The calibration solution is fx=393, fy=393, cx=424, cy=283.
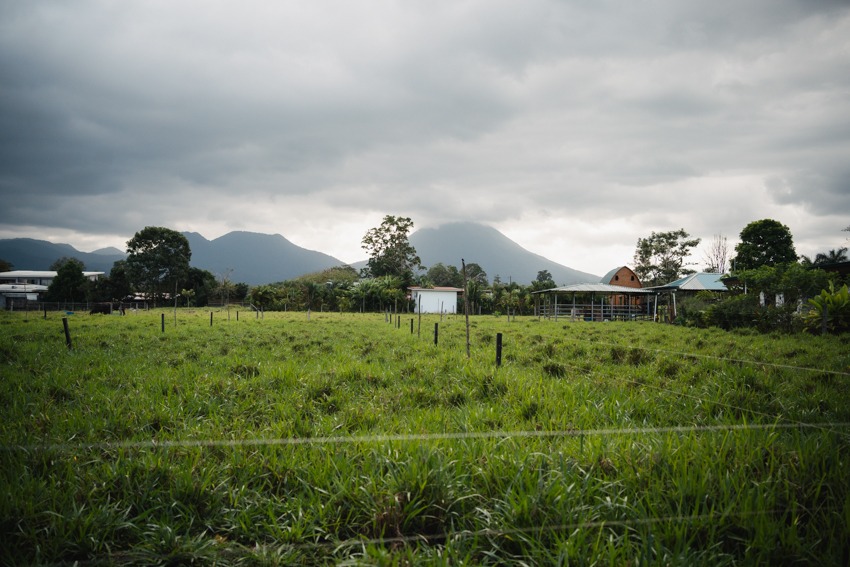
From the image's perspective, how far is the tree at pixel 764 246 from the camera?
3819 cm

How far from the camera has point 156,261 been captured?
5959cm

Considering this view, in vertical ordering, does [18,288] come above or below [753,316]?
above

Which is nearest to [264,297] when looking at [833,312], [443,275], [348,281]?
[348,281]

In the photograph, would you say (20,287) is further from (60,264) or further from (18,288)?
(60,264)

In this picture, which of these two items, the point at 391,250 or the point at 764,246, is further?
the point at 391,250

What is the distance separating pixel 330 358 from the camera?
347 inches

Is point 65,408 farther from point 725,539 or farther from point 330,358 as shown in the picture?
point 725,539

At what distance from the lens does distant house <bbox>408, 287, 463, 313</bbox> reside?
54688 mm

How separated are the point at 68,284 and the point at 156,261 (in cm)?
1109

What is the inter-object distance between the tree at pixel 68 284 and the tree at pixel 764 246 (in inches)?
2987

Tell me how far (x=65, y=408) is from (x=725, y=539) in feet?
22.1

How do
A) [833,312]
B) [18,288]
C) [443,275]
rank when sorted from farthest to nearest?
1. [443,275]
2. [18,288]
3. [833,312]

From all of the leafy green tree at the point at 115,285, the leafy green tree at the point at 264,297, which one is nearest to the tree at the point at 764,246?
the leafy green tree at the point at 264,297

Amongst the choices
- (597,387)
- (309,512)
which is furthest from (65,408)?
(597,387)
